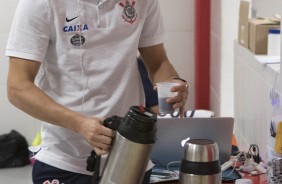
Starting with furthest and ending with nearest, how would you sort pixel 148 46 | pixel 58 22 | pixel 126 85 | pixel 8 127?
pixel 8 127 < pixel 148 46 < pixel 126 85 < pixel 58 22

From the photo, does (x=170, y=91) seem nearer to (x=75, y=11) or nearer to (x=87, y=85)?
(x=87, y=85)

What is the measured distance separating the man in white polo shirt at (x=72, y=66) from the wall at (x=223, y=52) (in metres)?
A: 1.55

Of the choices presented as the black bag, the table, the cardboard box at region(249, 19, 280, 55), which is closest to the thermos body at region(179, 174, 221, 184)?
the table

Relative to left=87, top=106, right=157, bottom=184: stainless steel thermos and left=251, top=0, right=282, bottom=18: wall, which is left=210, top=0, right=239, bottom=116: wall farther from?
left=87, top=106, right=157, bottom=184: stainless steel thermos

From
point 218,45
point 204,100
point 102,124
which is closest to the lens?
point 102,124

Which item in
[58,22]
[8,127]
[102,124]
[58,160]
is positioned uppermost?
[58,22]

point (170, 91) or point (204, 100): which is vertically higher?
point (170, 91)

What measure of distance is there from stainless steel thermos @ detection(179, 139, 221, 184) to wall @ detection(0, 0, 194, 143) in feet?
8.96

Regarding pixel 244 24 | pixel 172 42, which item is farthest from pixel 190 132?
pixel 172 42

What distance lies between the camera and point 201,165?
1.31 meters

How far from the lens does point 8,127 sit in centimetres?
416

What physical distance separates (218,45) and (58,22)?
2.09 meters

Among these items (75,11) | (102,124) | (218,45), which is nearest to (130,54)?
(75,11)

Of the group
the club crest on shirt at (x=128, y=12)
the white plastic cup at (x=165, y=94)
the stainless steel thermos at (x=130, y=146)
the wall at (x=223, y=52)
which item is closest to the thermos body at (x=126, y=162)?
the stainless steel thermos at (x=130, y=146)
